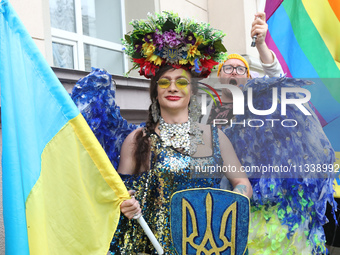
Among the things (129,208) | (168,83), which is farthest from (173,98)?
(129,208)

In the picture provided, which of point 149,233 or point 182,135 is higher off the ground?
point 182,135

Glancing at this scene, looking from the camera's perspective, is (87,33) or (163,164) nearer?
(163,164)

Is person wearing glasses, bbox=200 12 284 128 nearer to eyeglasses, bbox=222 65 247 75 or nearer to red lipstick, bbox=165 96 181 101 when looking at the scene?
eyeglasses, bbox=222 65 247 75

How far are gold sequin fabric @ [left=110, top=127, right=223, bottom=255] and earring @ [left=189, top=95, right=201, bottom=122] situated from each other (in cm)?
21

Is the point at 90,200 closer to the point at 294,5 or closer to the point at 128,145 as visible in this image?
the point at 128,145

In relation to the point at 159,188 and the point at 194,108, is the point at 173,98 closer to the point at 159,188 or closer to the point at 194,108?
the point at 194,108

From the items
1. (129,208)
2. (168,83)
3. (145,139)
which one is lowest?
(129,208)

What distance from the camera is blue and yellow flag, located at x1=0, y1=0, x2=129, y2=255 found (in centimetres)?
169

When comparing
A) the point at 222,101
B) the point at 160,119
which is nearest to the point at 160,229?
the point at 160,119

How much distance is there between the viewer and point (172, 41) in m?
2.27

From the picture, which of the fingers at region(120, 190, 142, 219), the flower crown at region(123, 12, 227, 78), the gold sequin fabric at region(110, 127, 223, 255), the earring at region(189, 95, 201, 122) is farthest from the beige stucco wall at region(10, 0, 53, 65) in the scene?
the fingers at region(120, 190, 142, 219)

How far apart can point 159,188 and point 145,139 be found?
0.28 metres

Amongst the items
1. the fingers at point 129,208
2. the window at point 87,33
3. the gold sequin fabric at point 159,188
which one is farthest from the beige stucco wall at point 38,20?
the fingers at point 129,208

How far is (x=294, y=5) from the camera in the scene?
309 cm
